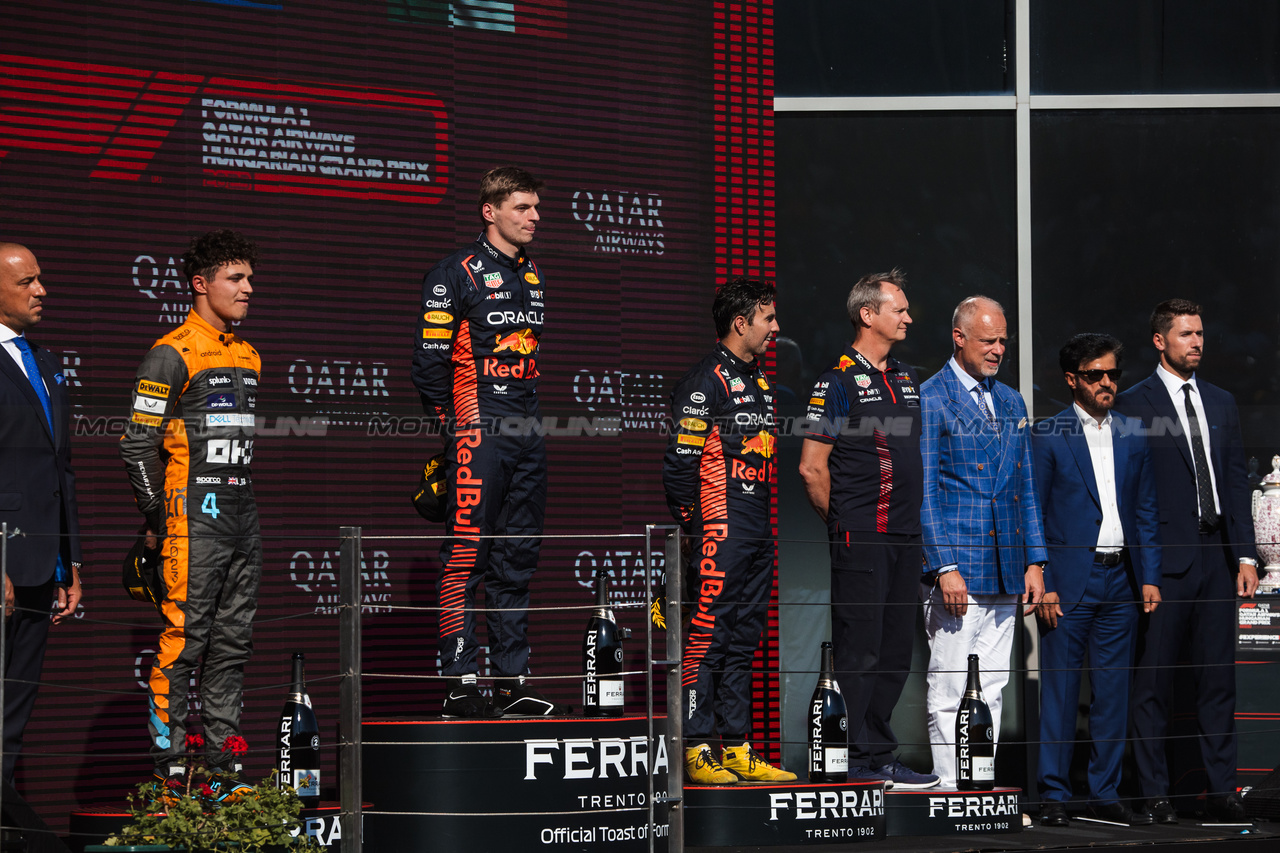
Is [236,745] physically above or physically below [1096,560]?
below

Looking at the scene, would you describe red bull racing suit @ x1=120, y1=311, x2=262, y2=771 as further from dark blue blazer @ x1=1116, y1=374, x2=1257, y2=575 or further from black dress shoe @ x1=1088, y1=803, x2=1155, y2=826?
dark blue blazer @ x1=1116, y1=374, x2=1257, y2=575

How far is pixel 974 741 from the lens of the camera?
4.82m

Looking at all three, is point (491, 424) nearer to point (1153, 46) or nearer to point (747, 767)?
point (747, 767)

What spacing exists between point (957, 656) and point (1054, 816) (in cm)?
64

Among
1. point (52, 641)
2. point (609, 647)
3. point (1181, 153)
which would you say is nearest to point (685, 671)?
point (609, 647)

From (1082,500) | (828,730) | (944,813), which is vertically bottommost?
(944,813)

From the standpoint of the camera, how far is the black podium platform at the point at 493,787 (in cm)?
400

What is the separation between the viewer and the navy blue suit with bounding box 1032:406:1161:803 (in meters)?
5.18

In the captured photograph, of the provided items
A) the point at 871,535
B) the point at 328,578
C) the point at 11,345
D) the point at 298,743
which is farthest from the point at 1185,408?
the point at 11,345

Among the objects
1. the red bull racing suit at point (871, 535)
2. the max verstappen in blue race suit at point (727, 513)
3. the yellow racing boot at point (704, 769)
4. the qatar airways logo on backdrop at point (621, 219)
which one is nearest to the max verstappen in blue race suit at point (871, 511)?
the red bull racing suit at point (871, 535)

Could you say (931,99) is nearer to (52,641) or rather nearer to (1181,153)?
(1181,153)

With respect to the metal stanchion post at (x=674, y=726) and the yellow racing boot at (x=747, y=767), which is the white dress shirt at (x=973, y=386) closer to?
the yellow racing boot at (x=747, y=767)

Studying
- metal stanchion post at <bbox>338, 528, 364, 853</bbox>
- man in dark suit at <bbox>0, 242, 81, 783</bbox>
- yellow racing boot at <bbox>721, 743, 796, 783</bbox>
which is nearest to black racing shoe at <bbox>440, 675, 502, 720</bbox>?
metal stanchion post at <bbox>338, 528, 364, 853</bbox>

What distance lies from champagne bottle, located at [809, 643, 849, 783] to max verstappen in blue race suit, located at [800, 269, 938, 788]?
2.3 inches
